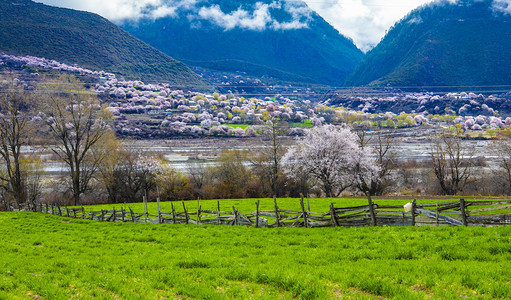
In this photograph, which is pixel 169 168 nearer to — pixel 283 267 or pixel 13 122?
pixel 13 122

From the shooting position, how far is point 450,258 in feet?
32.3

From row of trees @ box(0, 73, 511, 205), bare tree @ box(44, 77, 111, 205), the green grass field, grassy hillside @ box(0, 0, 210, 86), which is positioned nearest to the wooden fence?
the green grass field

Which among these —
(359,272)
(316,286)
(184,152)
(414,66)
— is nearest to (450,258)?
(359,272)

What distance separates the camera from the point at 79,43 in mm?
151500

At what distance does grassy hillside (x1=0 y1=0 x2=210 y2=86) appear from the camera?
13688cm

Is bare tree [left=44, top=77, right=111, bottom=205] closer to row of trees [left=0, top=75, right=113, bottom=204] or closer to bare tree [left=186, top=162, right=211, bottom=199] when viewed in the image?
row of trees [left=0, top=75, right=113, bottom=204]

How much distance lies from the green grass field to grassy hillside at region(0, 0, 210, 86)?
14901cm

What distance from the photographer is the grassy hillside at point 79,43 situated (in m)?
137

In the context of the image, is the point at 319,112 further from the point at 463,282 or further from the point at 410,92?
the point at 463,282

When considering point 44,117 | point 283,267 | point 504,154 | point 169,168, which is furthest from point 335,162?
point 44,117

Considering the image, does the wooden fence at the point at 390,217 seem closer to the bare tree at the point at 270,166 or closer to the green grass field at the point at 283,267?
the green grass field at the point at 283,267

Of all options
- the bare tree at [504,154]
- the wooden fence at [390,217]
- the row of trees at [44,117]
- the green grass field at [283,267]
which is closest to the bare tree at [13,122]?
the row of trees at [44,117]

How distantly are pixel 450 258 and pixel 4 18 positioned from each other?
192 metres

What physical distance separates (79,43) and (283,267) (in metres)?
174
